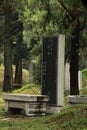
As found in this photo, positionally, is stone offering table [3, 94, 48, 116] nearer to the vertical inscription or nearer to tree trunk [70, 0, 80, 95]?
the vertical inscription

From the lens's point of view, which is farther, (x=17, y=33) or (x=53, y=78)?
(x=17, y=33)

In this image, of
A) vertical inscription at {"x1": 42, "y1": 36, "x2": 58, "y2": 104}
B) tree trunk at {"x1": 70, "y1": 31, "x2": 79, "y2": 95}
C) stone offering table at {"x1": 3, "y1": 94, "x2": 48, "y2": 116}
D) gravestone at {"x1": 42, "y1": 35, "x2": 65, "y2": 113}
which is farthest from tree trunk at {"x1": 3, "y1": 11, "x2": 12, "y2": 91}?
stone offering table at {"x1": 3, "y1": 94, "x2": 48, "y2": 116}

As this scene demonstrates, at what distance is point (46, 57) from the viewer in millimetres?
15906

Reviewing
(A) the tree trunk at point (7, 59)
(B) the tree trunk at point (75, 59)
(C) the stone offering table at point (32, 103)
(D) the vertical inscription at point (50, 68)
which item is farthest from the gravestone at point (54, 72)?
(A) the tree trunk at point (7, 59)

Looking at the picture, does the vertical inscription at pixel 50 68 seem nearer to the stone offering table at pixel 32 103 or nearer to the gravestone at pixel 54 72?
the gravestone at pixel 54 72

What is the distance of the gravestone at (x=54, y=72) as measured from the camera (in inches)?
596

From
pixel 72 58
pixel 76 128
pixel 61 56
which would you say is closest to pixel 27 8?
pixel 72 58

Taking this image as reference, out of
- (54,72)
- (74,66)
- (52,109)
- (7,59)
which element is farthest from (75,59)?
(7,59)

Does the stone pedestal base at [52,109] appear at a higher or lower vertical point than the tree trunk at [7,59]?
lower

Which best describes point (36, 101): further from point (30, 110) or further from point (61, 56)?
point (61, 56)

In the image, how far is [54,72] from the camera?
50.1 ft

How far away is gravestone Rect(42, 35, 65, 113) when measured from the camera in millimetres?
15141

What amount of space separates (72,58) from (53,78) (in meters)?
5.43

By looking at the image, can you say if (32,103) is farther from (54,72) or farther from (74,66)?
(74,66)
